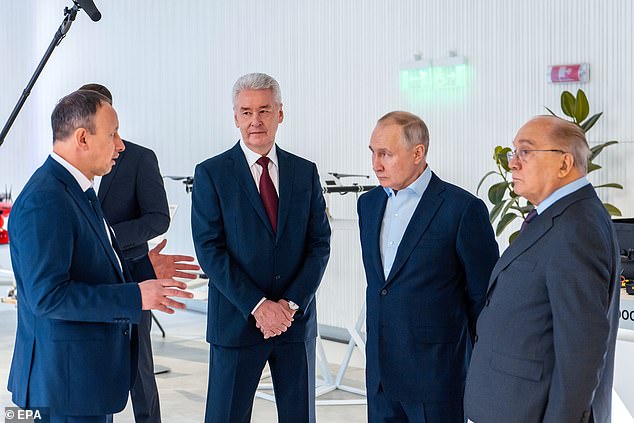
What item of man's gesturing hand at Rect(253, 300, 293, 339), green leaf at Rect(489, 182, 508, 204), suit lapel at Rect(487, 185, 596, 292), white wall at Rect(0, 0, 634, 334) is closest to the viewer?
suit lapel at Rect(487, 185, 596, 292)

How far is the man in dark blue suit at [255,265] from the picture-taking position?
319cm

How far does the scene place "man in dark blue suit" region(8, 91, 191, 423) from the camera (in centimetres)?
244

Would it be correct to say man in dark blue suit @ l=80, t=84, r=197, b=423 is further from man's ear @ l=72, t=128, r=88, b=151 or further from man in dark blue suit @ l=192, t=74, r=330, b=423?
man's ear @ l=72, t=128, r=88, b=151

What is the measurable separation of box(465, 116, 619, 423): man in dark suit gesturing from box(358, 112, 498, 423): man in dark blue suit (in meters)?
0.43

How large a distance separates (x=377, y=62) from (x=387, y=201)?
12.2 feet

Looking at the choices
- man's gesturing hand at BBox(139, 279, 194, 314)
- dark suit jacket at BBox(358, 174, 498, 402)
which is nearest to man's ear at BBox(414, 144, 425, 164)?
dark suit jacket at BBox(358, 174, 498, 402)

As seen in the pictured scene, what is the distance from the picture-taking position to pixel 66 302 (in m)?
2.43

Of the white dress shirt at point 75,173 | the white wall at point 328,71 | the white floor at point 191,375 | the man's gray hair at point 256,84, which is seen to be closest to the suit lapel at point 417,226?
the man's gray hair at point 256,84

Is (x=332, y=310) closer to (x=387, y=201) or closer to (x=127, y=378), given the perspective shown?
(x=387, y=201)

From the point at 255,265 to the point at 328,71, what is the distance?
13.3 feet

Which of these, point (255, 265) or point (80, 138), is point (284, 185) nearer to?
point (255, 265)

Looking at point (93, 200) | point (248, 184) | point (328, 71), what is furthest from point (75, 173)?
point (328, 71)

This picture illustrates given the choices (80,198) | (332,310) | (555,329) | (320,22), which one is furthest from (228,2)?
(555,329)

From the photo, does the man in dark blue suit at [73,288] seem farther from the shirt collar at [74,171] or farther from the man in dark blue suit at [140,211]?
the man in dark blue suit at [140,211]
